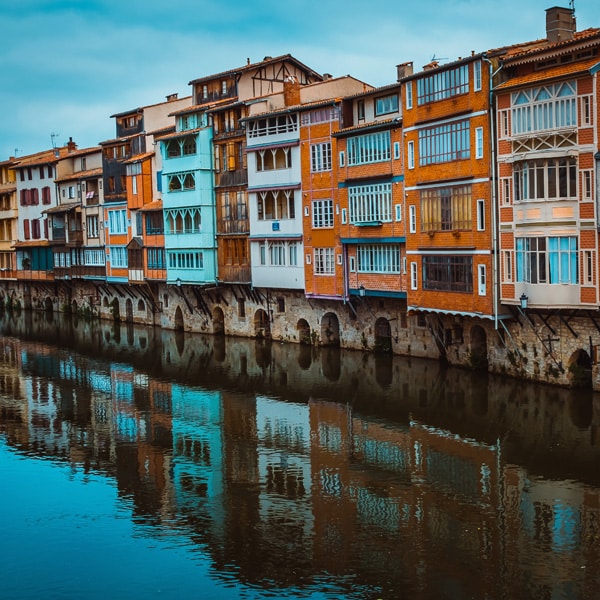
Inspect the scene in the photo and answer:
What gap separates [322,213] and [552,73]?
19.7 m

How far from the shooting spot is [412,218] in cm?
4494

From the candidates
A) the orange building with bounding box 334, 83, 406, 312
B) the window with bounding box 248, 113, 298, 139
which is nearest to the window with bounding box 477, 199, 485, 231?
the orange building with bounding box 334, 83, 406, 312

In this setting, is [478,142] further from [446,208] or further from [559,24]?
[559,24]

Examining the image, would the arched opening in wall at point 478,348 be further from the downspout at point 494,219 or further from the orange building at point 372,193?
the orange building at point 372,193

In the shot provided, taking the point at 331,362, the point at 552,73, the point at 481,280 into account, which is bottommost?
the point at 331,362

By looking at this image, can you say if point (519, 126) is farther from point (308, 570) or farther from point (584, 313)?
point (308, 570)

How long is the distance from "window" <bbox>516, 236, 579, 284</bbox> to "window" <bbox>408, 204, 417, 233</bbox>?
25.7 ft

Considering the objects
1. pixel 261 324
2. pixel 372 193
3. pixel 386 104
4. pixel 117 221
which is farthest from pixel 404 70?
pixel 117 221

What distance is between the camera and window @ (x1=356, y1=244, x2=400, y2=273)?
47438mm

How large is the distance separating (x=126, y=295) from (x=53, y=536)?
54.4 meters

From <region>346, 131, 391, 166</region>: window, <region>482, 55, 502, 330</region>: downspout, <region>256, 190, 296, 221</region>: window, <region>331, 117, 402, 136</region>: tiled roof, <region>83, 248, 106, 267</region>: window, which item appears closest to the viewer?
<region>482, 55, 502, 330</region>: downspout

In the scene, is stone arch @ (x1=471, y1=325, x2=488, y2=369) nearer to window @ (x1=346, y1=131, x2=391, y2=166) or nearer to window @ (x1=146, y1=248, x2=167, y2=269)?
window @ (x1=346, y1=131, x2=391, y2=166)

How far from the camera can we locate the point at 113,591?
2109cm

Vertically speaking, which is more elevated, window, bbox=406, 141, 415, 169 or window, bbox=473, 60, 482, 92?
window, bbox=473, 60, 482, 92
